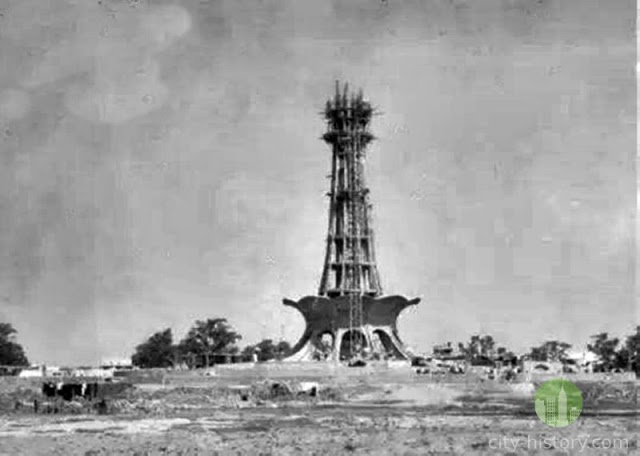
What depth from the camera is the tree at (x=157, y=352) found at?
461 feet

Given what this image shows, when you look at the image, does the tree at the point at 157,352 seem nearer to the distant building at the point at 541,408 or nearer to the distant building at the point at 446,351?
the distant building at the point at 446,351

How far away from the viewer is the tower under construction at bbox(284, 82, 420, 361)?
124m

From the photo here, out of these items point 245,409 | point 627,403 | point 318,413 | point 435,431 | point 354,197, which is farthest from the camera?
point 354,197

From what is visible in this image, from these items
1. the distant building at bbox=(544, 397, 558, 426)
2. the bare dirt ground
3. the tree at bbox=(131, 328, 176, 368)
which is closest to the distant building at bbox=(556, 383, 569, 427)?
the distant building at bbox=(544, 397, 558, 426)

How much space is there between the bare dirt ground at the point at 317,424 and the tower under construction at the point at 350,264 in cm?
6663

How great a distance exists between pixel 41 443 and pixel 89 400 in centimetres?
1629

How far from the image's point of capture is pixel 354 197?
404ft

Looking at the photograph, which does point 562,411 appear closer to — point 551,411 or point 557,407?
point 551,411

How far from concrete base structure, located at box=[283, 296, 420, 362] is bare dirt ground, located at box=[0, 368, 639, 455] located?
67.1 meters

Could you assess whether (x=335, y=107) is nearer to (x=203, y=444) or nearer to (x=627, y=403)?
(x=627, y=403)

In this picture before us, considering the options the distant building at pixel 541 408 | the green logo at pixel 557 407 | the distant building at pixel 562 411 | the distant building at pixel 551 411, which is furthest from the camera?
the distant building at pixel 541 408

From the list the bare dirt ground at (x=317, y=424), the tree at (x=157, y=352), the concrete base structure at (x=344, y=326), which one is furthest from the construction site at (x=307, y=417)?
the tree at (x=157, y=352)

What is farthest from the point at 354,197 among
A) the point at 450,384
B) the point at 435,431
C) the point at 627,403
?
the point at 435,431

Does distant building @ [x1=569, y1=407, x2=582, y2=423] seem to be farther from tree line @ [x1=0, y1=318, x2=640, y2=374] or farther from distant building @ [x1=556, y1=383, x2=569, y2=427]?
tree line @ [x1=0, y1=318, x2=640, y2=374]
